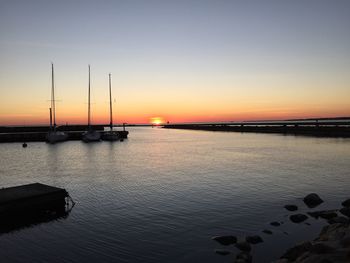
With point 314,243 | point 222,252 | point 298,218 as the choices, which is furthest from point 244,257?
point 298,218

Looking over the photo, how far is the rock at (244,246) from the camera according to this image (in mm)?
14664

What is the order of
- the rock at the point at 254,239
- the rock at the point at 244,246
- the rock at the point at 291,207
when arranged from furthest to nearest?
the rock at the point at 291,207
the rock at the point at 254,239
the rock at the point at 244,246

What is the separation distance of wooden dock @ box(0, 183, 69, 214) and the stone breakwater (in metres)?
11.5

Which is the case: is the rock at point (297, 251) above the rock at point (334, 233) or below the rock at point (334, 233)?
below

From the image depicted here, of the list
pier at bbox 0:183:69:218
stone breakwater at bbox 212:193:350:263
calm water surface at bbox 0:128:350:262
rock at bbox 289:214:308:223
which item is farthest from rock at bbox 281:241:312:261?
pier at bbox 0:183:69:218

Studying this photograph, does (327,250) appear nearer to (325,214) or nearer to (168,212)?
(325,214)

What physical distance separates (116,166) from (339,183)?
29.7m

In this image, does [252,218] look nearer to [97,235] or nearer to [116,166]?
[97,235]

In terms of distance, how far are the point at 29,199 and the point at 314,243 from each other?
1664cm

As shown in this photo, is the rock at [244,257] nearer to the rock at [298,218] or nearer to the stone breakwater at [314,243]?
the stone breakwater at [314,243]

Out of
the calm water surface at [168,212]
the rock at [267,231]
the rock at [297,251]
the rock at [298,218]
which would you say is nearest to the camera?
the rock at [297,251]

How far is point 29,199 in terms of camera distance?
19766 mm

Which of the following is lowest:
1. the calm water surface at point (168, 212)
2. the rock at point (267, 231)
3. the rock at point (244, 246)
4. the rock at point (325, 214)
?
the calm water surface at point (168, 212)

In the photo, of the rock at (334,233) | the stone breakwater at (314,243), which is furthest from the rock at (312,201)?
the rock at (334,233)
